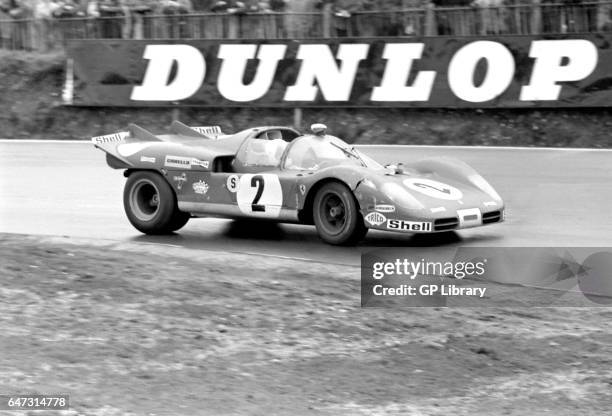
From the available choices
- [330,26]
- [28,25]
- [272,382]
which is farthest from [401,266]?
[28,25]

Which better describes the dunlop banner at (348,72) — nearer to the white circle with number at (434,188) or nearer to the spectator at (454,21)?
the spectator at (454,21)

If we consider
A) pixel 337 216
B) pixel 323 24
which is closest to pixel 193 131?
pixel 337 216

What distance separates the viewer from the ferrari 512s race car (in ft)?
33.1

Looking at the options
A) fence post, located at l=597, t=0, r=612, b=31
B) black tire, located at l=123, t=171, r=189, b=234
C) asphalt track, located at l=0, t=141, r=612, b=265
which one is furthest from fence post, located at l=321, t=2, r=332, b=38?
black tire, located at l=123, t=171, r=189, b=234

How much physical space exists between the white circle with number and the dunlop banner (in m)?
8.29

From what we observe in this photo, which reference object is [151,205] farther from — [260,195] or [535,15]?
[535,15]

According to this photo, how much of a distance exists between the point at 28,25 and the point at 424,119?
9.51 m

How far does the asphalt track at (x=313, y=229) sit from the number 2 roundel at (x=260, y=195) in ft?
1.10

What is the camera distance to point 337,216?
34.7 feet

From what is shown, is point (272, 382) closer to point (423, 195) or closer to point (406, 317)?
point (406, 317)

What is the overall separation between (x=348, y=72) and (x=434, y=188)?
9643mm

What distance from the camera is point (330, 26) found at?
2070 cm

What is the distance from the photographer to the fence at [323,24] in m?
18.9

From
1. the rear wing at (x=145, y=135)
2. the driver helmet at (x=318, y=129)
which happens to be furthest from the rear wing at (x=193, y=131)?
the driver helmet at (x=318, y=129)
